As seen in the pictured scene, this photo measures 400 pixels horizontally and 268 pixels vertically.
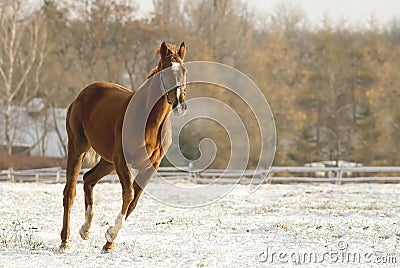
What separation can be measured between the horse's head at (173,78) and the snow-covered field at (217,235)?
5.61 ft

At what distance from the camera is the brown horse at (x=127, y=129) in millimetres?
6922

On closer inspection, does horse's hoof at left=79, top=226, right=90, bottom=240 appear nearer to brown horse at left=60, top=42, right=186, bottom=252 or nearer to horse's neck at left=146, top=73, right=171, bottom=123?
brown horse at left=60, top=42, right=186, bottom=252

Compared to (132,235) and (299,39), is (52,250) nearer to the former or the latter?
(132,235)

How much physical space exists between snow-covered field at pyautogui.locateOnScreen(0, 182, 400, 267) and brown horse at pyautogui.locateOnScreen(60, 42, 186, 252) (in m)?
0.51

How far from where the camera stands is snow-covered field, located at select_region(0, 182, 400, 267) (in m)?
6.68

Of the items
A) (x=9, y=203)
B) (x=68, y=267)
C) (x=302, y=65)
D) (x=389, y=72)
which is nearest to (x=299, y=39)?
(x=302, y=65)

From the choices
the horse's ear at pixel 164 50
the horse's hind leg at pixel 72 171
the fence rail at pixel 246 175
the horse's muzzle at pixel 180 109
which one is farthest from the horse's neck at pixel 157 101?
the fence rail at pixel 246 175

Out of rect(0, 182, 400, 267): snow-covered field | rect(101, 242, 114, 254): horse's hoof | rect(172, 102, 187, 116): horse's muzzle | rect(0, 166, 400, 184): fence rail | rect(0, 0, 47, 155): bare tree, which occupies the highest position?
rect(0, 0, 47, 155): bare tree

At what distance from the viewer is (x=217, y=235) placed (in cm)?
846

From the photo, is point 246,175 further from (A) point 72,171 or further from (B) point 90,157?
(A) point 72,171

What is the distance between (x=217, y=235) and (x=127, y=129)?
2303 millimetres

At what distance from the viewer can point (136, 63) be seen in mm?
37875

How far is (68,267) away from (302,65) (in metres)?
33.7

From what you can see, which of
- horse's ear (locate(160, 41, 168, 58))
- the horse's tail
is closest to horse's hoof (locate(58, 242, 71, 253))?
the horse's tail
